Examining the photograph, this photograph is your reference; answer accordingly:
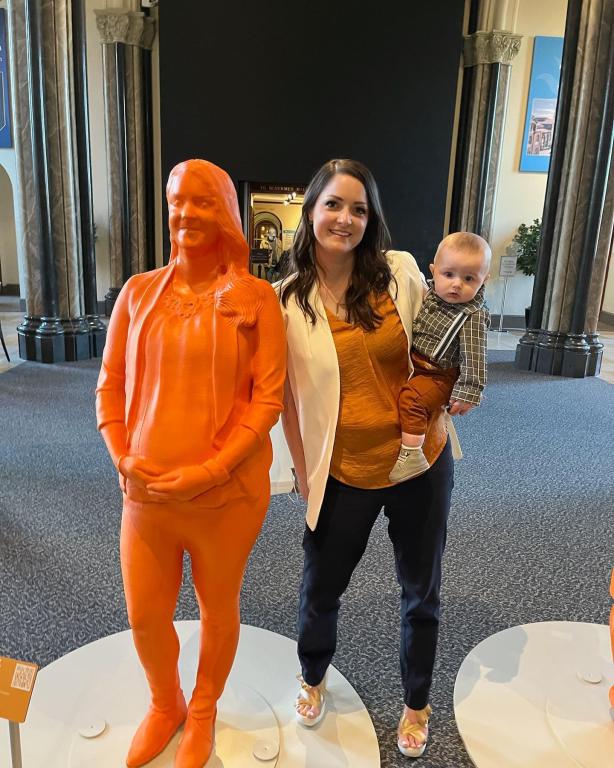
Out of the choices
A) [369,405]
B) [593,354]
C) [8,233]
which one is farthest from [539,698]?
[8,233]

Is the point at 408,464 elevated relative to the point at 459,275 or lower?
lower

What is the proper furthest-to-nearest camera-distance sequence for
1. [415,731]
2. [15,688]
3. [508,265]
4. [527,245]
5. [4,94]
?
[4,94]
[508,265]
[527,245]
[415,731]
[15,688]

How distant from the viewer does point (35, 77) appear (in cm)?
703

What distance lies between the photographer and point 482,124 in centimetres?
1092

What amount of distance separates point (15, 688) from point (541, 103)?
12419 mm

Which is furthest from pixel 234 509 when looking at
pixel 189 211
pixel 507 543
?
pixel 507 543

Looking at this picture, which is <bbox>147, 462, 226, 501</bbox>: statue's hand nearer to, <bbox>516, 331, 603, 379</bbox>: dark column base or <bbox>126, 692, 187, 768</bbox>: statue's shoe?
<bbox>126, 692, 187, 768</bbox>: statue's shoe

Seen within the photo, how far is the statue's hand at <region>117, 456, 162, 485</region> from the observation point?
5.24ft

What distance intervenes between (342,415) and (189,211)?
0.72m

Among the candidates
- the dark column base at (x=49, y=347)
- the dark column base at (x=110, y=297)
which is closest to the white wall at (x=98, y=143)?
the dark column base at (x=110, y=297)

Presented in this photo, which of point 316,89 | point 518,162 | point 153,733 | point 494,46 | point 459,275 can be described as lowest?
point 153,733

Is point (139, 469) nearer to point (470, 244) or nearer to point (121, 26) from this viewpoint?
point (470, 244)

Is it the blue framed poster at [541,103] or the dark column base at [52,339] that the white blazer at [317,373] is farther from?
the blue framed poster at [541,103]

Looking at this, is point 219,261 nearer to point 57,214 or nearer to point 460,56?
point 57,214
